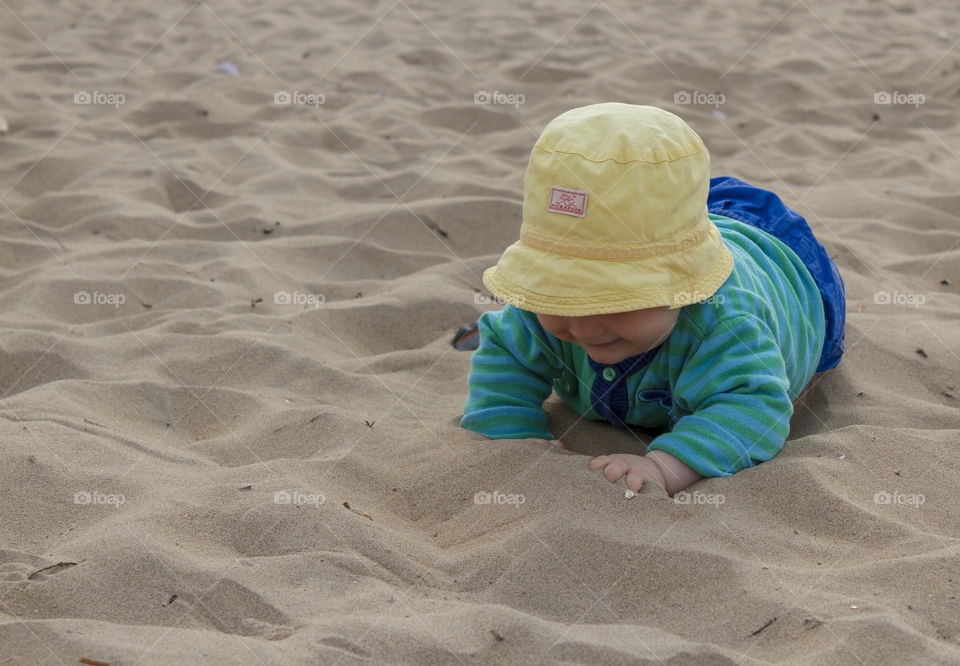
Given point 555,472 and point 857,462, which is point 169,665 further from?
point 857,462

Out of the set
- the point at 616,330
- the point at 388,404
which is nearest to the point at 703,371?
the point at 616,330

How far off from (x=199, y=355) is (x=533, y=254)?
4.60ft

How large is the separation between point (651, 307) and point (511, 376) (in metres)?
0.61

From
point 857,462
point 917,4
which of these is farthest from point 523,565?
point 917,4

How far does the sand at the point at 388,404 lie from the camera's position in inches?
73.2

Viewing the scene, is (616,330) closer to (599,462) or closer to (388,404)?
(599,462)

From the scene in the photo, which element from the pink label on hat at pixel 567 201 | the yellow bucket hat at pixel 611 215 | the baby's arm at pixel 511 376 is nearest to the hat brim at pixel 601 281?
the yellow bucket hat at pixel 611 215

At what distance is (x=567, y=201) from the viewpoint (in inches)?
81.5

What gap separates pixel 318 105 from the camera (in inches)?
234

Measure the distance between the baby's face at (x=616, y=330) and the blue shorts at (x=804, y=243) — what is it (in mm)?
751

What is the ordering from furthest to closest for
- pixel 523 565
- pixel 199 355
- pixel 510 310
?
pixel 199 355 → pixel 510 310 → pixel 523 565

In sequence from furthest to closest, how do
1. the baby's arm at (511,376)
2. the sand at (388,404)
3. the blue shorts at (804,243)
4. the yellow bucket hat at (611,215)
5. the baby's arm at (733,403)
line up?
the blue shorts at (804,243) < the baby's arm at (511,376) < the baby's arm at (733,403) < the yellow bucket hat at (611,215) < the sand at (388,404)

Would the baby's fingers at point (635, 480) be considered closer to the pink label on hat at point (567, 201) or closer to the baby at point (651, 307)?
the baby at point (651, 307)

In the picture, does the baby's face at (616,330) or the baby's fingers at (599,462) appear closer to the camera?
the baby's face at (616,330)
